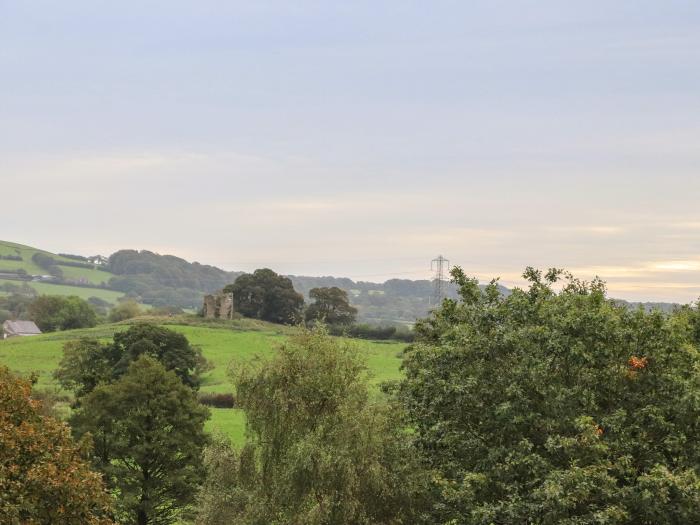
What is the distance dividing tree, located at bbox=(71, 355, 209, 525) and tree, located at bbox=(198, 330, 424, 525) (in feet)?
33.9

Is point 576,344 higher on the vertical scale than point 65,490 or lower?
higher

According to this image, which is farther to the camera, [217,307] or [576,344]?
[217,307]

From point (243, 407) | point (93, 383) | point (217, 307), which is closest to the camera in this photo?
point (243, 407)

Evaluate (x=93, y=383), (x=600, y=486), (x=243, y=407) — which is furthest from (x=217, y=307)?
(x=600, y=486)

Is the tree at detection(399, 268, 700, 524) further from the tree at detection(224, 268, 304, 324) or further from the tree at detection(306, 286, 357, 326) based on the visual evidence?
the tree at detection(306, 286, 357, 326)

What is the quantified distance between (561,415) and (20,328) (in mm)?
157941

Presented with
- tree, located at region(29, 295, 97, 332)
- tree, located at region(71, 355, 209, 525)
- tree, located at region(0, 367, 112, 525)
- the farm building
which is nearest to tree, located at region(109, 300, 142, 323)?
tree, located at region(29, 295, 97, 332)

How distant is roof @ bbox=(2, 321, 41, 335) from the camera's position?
527ft

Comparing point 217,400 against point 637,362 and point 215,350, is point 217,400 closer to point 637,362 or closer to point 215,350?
point 215,350

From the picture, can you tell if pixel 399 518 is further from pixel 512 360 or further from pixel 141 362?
pixel 141 362

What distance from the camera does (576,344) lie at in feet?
84.1

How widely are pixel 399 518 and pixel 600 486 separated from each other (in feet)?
24.7

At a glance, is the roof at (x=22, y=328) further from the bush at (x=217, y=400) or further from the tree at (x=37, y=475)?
the tree at (x=37, y=475)

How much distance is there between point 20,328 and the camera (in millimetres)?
162500
